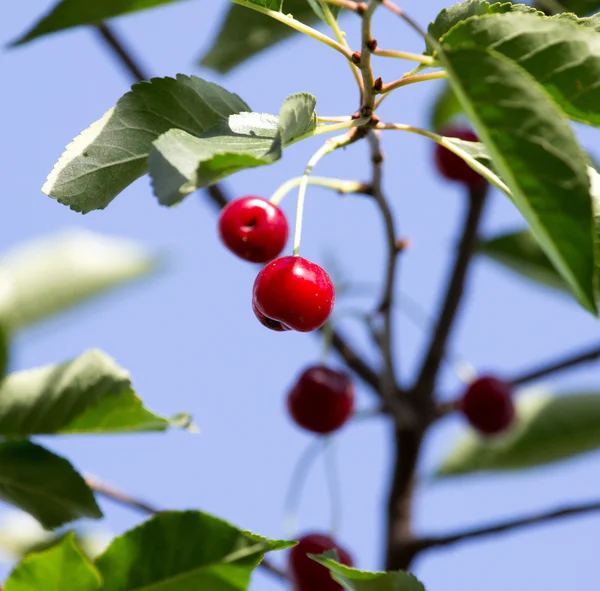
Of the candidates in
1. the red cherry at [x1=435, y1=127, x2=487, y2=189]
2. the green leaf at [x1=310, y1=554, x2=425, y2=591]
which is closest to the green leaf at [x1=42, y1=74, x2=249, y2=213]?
the green leaf at [x1=310, y1=554, x2=425, y2=591]

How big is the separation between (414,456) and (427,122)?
1.44 metres

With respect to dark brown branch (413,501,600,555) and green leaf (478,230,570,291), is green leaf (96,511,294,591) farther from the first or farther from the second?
green leaf (478,230,570,291)

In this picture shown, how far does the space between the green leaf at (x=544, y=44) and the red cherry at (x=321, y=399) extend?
137 centimetres

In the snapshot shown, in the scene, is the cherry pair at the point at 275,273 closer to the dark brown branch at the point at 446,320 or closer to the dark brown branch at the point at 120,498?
the dark brown branch at the point at 120,498

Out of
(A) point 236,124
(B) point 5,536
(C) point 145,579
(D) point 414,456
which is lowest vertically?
(D) point 414,456

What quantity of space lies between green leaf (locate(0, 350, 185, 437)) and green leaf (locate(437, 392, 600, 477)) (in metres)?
1.97

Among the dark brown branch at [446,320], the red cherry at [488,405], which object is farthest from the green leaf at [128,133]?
the red cherry at [488,405]

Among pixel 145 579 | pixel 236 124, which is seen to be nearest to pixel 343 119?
pixel 236 124

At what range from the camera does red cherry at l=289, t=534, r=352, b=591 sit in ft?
7.00

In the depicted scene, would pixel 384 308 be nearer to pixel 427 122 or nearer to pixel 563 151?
pixel 563 151

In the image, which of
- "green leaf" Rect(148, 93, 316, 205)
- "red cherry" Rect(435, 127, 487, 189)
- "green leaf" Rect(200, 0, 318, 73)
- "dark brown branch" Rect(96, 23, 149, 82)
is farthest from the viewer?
"red cherry" Rect(435, 127, 487, 189)

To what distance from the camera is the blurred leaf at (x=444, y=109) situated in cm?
344

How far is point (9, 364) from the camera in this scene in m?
1.84

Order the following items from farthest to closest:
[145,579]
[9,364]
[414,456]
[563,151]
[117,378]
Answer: [414,456] < [9,364] < [117,378] < [145,579] < [563,151]
